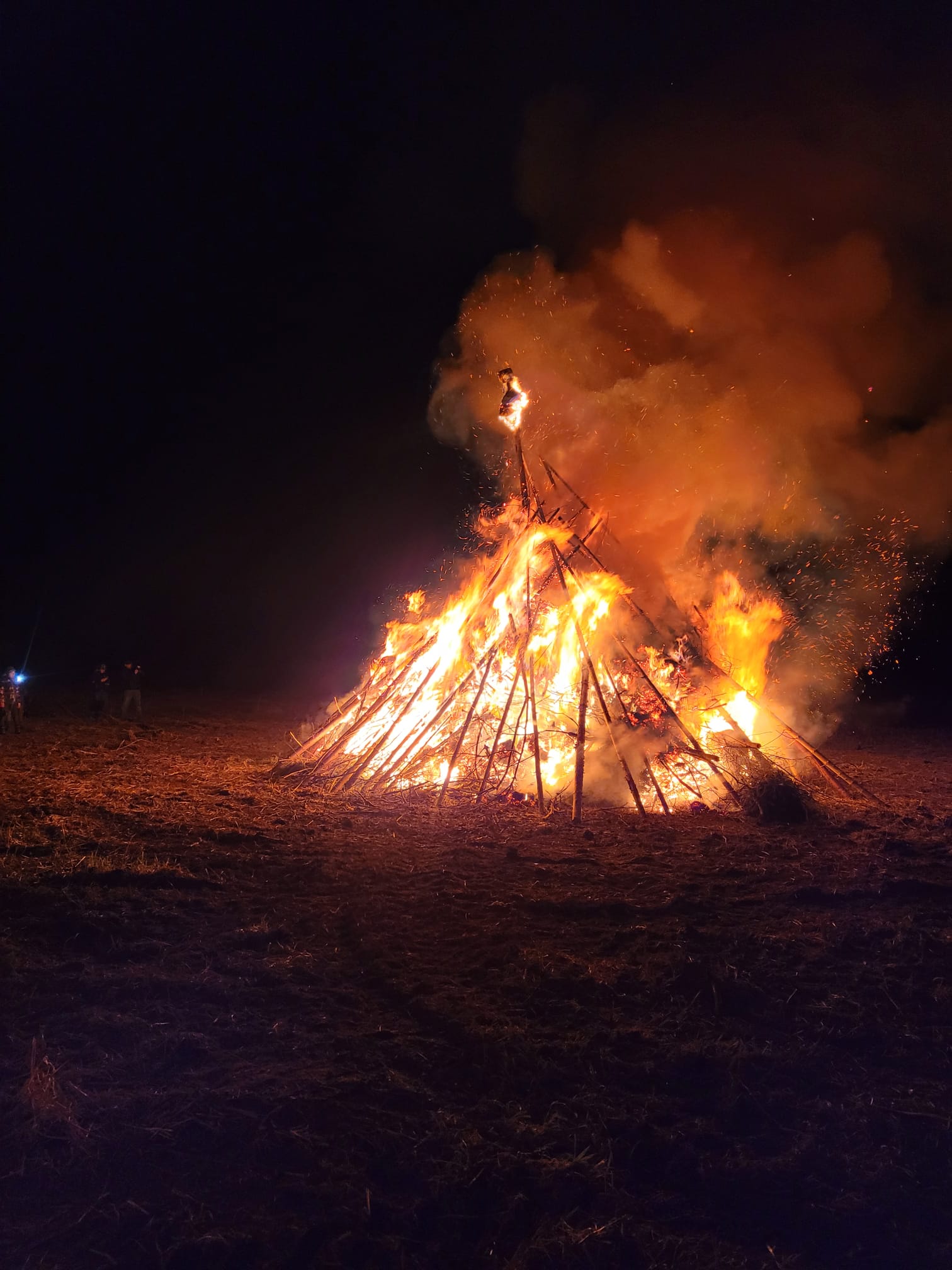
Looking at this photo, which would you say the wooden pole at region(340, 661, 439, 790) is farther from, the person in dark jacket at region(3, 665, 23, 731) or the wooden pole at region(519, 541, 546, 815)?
the person in dark jacket at region(3, 665, 23, 731)

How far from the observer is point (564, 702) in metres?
10.2

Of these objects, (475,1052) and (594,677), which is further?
(594,677)

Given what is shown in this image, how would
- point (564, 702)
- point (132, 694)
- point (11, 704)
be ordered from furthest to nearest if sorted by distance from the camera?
point (132, 694) → point (11, 704) → point (564, 702)

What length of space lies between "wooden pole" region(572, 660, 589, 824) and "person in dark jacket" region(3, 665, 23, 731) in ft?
33.5

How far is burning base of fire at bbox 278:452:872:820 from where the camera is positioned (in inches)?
367

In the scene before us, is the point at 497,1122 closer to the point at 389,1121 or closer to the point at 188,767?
the point at 389,1121

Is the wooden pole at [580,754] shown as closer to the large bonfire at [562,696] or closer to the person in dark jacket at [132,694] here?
the large bonfire at [562,696]

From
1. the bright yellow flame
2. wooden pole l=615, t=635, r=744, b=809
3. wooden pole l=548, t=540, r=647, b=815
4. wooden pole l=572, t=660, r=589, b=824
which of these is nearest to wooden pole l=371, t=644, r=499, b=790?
wooden pole l=548, t=540, r=647, b=815

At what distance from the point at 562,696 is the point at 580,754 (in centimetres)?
142

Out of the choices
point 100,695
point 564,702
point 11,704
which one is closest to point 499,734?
point 564,702

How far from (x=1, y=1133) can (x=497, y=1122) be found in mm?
2175

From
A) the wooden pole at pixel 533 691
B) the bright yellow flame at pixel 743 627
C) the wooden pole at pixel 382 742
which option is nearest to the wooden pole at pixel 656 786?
the wooden pole at pixel 533 691

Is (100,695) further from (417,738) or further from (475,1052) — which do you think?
(475,1052)

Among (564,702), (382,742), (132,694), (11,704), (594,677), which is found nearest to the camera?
(594,677)
